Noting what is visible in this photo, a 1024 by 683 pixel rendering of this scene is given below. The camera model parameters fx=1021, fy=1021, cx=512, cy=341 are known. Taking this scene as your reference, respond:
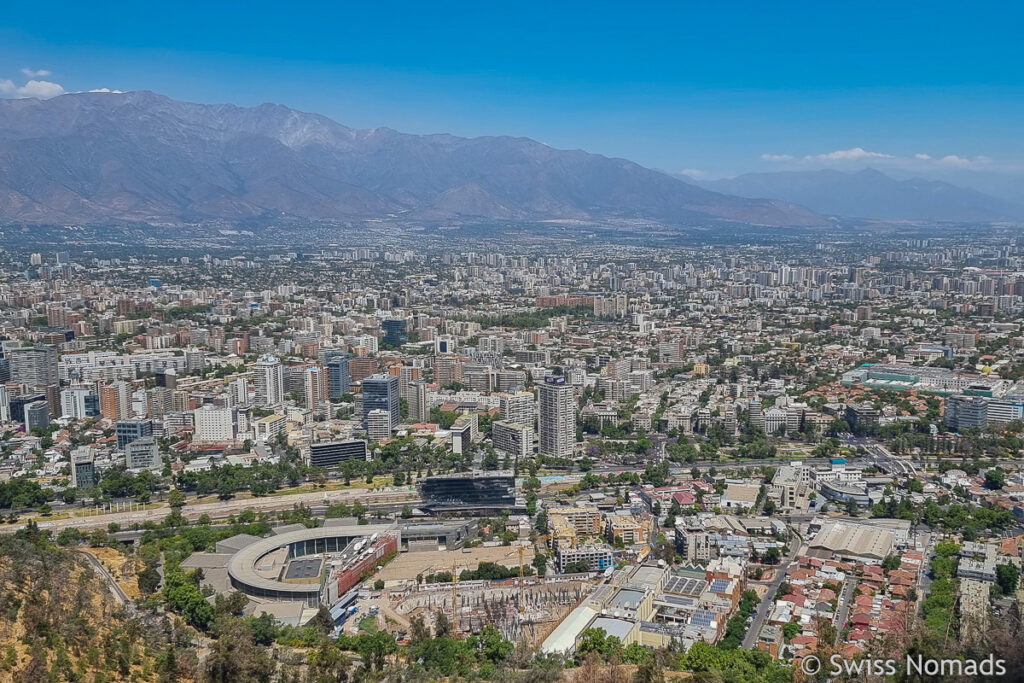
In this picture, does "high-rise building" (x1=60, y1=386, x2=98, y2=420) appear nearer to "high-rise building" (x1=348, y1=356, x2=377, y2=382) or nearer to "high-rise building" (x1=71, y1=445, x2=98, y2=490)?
"high-rise building" (x1=71, y1=445, x2=98, y2=490)

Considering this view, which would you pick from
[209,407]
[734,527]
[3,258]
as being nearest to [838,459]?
[734,527]

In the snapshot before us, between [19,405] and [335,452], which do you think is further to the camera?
[19,405]

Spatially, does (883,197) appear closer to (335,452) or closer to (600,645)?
(335,452)

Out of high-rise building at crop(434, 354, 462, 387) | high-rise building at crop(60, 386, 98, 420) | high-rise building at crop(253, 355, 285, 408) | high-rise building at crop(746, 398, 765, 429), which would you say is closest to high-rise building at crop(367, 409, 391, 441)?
high-rise building at crop(253, 355, 285, 408)

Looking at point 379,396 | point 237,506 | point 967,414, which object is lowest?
point 237,506

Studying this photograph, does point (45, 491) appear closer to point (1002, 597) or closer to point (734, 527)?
point (734, 527)

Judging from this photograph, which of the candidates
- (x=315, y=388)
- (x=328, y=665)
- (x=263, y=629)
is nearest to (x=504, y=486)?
(x=263, y=629)
